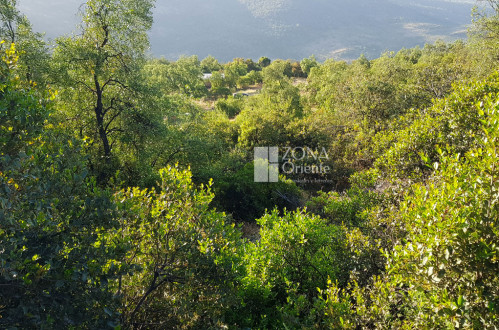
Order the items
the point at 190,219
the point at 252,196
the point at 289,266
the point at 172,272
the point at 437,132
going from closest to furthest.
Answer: the point at 172,272
the point at 190,219
the point at 289,266
the point at 437,132
the point at 252,196

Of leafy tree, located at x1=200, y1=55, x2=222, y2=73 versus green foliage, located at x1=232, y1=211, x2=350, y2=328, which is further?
leafy tree, located at x1=200, y1=55, x2=222, y2=73

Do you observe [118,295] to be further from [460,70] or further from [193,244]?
[460,70]

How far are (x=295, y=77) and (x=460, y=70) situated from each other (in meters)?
43.7

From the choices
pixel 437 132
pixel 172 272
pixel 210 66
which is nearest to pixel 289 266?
pixel 172 272

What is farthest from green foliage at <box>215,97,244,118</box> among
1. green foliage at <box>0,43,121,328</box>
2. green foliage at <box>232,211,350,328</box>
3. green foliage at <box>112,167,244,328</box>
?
green foliage at <box>0,43,121,328</box>

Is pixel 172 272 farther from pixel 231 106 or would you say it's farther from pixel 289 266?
pixel 231 106

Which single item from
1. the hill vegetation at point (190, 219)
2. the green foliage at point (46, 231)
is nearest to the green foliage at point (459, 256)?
the hill vegetation at point (190, 219)

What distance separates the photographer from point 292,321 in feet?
17.4

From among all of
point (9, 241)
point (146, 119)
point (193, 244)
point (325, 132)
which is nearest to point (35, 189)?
point (9, 241)

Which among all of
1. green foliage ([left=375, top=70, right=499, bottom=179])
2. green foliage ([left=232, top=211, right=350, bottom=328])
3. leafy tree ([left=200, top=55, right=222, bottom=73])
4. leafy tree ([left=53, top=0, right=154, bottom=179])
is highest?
leafy tree ([left=200, top=55, right=222, bottom=73])

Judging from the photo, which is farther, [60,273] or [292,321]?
[292,321]

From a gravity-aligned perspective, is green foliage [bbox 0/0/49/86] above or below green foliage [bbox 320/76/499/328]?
above

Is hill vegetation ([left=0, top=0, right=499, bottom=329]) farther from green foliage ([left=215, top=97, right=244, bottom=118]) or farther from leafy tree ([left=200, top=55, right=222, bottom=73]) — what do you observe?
leafy tree ([left=200, top=55, right=222, bottom=73])

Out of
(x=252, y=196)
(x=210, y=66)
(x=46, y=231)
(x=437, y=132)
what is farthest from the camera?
(x=210, y=66)
